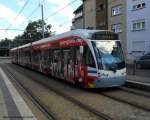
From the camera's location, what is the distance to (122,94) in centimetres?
1612

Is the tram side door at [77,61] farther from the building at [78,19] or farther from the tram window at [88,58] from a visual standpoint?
the building at [78,19]

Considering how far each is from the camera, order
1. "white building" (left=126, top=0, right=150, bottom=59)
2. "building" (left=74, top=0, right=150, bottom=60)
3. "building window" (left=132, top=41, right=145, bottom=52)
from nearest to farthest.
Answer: "white building" (left=126, top=0, right=150, bottom=59), "building" (left=74, top=0, right=150, bottom=60), "building window" (left=132, top=41, right=145, bottom=52)

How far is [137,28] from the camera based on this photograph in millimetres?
43625

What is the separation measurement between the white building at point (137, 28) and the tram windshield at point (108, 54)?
24937mm

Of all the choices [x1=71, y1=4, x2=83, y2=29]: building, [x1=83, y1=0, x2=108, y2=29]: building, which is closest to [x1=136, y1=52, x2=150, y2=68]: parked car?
[x1=83, y1=0, x2=108, y2=29]: building

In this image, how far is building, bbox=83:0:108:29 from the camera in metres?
52.0

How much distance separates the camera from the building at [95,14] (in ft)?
171

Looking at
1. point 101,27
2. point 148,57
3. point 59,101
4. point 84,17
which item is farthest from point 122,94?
point 84,17

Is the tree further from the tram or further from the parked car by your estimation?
the tram

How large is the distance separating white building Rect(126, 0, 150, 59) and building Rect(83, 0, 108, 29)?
258 inches

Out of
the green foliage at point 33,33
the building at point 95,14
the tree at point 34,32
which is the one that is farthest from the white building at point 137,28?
the tree at point 34,32

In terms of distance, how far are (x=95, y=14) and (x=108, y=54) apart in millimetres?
39284

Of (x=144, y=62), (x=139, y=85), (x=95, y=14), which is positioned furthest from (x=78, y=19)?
(x=139, y=85)

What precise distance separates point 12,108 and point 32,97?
3.46 m
